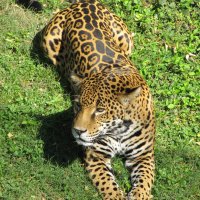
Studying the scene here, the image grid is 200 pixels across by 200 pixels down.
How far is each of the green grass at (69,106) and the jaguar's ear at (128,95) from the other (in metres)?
1.30

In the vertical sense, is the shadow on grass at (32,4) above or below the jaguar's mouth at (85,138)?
below

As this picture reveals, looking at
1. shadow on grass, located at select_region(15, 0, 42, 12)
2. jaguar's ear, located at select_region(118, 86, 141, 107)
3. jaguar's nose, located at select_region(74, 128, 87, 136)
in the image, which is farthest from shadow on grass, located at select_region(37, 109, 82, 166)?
shadow on grass, located at select_region(15, 0, 42, 12)

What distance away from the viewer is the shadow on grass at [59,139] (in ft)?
29.6

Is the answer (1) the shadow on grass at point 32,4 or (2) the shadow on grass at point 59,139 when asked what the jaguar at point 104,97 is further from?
(1) the shadow on grass at point 32,4

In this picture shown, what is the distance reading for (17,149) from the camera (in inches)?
355

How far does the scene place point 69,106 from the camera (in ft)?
33.1

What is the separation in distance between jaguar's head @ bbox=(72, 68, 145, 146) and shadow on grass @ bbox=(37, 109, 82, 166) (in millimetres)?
891

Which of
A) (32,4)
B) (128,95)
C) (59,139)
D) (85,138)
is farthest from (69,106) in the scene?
(32,4)

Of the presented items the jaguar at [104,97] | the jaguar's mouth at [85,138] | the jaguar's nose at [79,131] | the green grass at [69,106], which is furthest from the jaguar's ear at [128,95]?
the green grass at [69,106]

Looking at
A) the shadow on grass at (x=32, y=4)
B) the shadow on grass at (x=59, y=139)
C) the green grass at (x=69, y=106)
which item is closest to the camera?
the green grass at (x=69, y=106)

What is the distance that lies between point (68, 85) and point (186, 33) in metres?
2.94

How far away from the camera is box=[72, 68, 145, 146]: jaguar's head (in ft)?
26.6

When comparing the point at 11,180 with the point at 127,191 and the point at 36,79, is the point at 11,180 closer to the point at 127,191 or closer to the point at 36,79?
the point at 127,191

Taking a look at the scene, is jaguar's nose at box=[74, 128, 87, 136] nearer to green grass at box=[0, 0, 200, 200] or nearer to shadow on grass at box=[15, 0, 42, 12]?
green grass at box=[0, 0, 200, 200]
